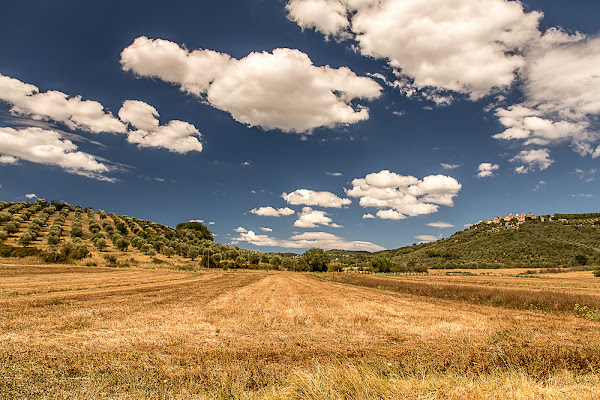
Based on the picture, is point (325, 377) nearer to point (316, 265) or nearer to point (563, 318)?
point (563, 318)

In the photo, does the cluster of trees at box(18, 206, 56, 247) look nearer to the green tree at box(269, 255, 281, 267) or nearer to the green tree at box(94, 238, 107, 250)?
the green tree at box(94, 238, 107, 250)

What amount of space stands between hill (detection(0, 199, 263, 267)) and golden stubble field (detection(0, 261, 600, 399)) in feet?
223

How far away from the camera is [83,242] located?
85.1m

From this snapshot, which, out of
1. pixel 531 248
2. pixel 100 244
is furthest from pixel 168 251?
pixel 531 248

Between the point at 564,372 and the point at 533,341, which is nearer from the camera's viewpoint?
the point at 564,372

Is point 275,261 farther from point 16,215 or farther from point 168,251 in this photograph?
point 16,215

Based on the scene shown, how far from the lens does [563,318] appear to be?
17234 millimetres

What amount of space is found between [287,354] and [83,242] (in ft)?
326

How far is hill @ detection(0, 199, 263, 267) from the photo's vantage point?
237ft

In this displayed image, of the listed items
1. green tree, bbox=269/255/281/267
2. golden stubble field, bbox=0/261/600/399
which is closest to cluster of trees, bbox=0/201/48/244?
golden stubble field, bbox=0/261/600/399

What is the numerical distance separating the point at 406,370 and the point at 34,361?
31.5ft

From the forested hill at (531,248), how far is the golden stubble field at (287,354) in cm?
11096

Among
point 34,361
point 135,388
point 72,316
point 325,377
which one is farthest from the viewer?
point 72,316

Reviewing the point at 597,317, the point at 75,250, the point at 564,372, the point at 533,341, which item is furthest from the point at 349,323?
the point at 75,250
